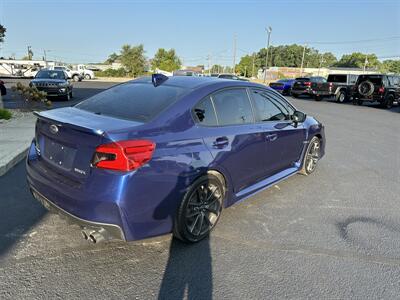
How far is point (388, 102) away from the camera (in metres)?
18.9

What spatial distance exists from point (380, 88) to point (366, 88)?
81 centimetres

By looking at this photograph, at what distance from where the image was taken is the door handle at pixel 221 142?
3189 mm

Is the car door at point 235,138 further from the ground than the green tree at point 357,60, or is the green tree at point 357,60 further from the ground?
the green tree at point 357,60

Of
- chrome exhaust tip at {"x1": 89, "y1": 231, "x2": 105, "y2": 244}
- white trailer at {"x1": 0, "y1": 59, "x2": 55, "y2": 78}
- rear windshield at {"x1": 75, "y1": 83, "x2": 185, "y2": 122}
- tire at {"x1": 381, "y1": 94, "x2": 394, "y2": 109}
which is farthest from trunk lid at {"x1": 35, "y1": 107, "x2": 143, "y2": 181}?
white trailer at {"x1": 0, "y1": 59, "x2": 55, "y2": 78}

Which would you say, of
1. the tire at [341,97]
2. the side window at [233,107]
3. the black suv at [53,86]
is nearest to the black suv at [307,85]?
the tire at [341,97]

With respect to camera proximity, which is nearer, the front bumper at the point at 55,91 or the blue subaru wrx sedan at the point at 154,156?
the blue subaru wrx sedan at the point at 154,156

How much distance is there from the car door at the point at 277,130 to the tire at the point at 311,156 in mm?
445

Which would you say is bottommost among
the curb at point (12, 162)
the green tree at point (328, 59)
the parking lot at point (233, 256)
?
the parking lot at point (233, 256)

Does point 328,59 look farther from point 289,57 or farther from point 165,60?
point 165,60

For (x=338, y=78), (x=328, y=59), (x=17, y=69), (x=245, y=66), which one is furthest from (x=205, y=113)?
(x=328, y=59)

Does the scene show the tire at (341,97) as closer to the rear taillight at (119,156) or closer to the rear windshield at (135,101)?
the rear windshield at (135,101)

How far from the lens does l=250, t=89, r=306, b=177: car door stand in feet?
13.2

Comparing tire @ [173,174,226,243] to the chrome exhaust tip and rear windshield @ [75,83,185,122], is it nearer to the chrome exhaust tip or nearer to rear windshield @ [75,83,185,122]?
the chrome exhaust tip

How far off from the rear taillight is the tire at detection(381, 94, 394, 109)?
65.8 feet
